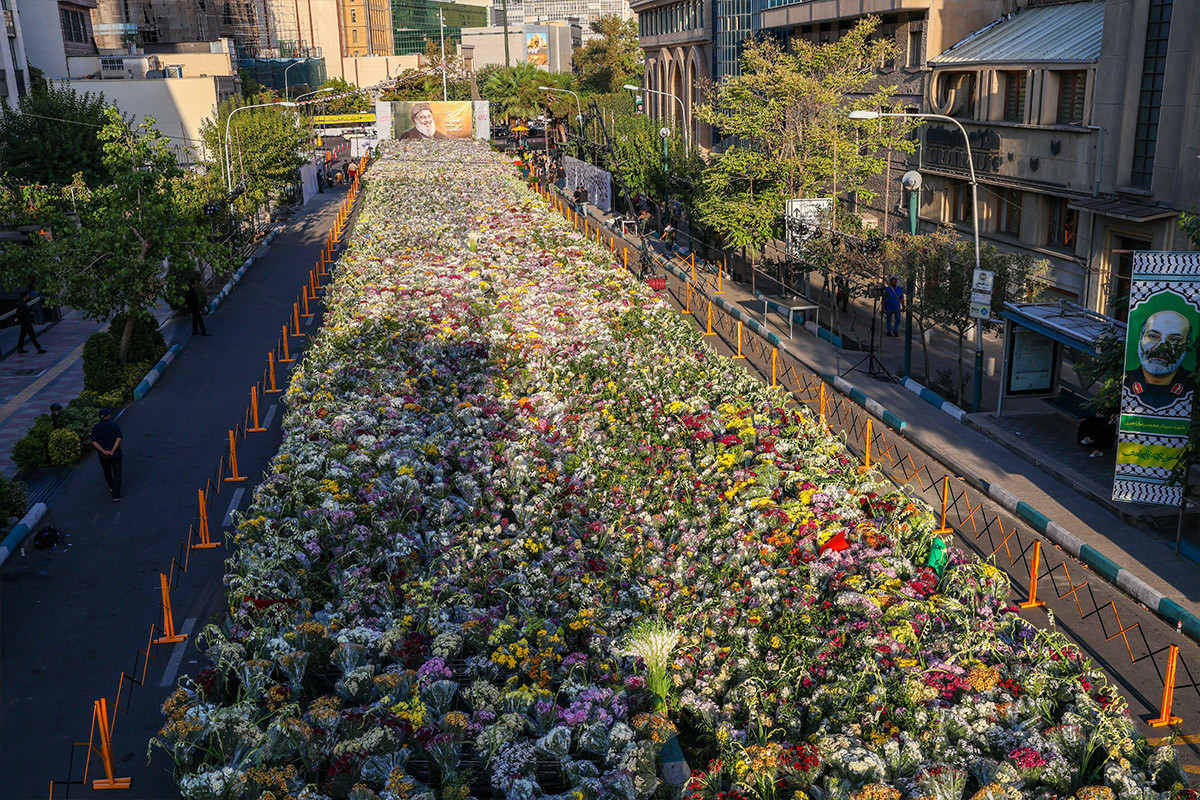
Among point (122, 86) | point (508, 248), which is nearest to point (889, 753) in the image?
point (508, 248)

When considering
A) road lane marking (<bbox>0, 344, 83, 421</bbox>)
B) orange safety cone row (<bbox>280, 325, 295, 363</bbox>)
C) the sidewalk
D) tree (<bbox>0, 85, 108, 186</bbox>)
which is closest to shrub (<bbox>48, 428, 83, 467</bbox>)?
road lane marking (<bbox>0, 344, 83, 421</bbox>)

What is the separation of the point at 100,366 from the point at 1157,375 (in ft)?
70.2

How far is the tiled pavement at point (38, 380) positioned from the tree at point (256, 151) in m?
13.1

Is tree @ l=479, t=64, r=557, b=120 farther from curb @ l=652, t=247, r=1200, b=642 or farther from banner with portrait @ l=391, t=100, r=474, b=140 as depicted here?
curb @ l=652, t=247, r=1200, b=642

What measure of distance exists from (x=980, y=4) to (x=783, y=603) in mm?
32561

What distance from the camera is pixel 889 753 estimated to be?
881cm

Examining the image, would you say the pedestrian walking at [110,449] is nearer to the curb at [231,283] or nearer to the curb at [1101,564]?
the curb at [231,283]

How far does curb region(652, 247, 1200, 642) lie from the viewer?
13.7 m

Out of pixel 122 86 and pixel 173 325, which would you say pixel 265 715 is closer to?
pixel 173 325

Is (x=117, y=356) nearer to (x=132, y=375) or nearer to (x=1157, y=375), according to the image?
(x=132, y=375)

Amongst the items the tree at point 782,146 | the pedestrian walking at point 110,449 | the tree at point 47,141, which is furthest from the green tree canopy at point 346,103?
the pedestrian walking at point 110,449

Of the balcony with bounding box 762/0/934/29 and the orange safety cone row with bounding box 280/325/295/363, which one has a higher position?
the balcony with bounding box 762/0/934/29

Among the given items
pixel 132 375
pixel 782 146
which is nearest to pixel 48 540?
pixel 132 375

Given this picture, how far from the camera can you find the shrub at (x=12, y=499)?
16.8 m
